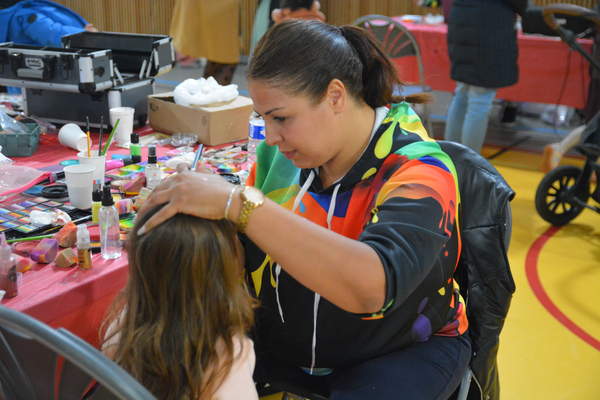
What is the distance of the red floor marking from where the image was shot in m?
2.22

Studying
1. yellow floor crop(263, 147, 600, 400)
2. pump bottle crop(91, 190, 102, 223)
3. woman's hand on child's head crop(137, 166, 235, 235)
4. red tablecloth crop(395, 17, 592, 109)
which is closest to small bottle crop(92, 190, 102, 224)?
pump bottle crop(91, 190, 102, 223)

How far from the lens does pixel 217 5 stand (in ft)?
15.4

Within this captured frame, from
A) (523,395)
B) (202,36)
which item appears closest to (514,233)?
(523,395)

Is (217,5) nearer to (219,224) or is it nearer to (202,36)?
(202,36)

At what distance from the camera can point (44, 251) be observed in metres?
1.18

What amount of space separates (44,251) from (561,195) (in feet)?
9.16

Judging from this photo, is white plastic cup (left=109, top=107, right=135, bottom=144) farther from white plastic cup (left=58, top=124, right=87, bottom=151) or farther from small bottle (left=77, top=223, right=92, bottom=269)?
small bottle (left=77, top=223, right=92, bottom=269)

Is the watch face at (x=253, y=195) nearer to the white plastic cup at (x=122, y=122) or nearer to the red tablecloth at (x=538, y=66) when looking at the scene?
the white plastic cup at (x=122, y=122)

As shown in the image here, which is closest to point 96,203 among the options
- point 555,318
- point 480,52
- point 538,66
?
point 555,318

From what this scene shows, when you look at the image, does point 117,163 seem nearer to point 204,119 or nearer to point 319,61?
point 204,119

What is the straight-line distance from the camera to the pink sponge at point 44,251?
1180 millimetres

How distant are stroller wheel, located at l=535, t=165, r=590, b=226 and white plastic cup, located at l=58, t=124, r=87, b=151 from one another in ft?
7.87

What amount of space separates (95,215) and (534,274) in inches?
85.2

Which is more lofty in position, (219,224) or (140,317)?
(219,224)
